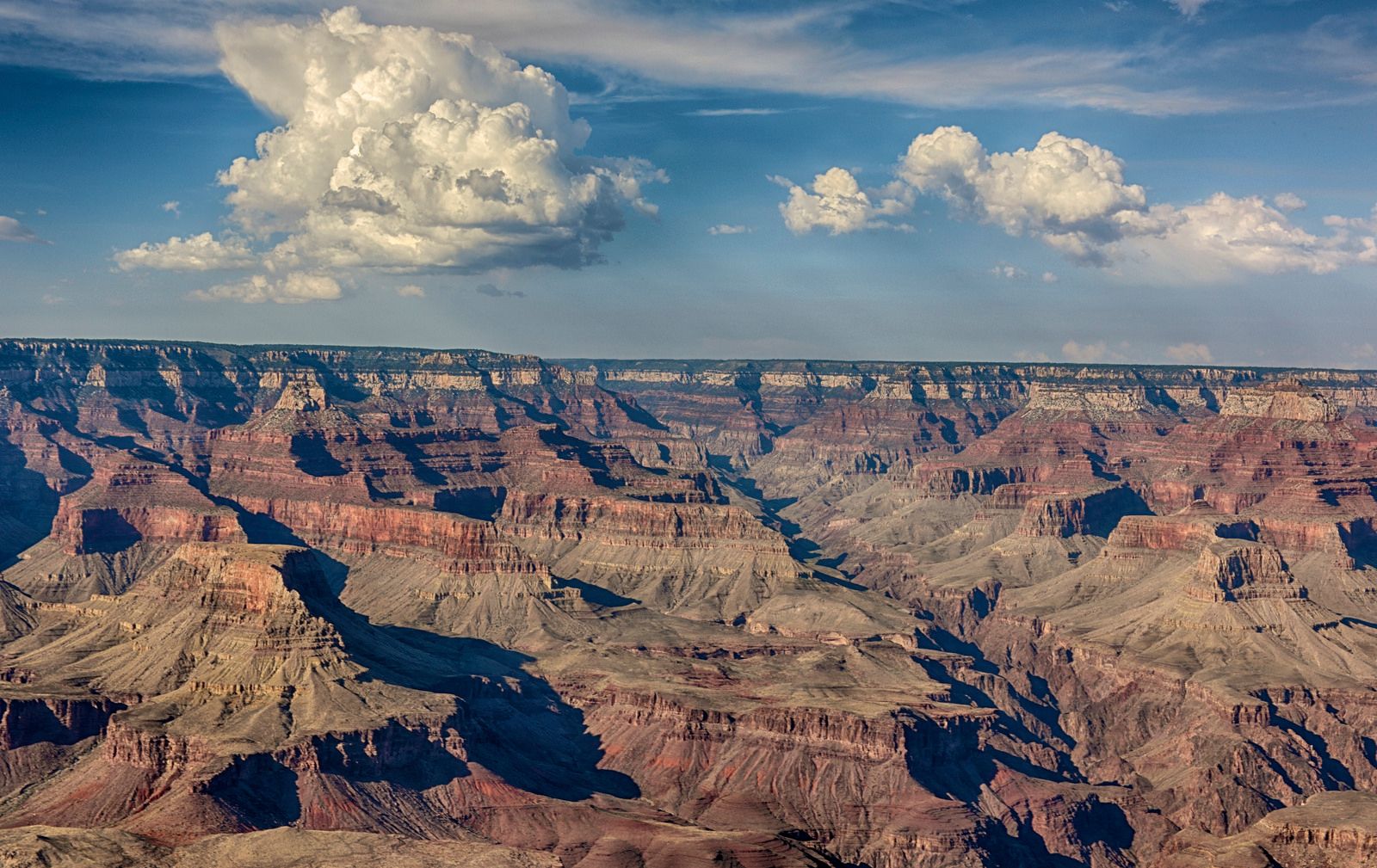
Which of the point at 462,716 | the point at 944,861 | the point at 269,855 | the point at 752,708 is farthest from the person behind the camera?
the point at 752,708

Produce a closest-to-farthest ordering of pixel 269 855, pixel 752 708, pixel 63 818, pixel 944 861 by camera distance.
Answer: pixel 269 855
pixel 63 818
pixel 944 861
pixel 752 708

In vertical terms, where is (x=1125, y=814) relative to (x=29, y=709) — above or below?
below

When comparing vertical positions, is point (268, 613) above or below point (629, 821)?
above

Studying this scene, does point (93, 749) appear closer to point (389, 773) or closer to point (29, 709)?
point (29, 709)

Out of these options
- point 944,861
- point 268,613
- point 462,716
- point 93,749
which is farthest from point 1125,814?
point 93,749

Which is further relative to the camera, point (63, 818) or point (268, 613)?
point (268, 613)

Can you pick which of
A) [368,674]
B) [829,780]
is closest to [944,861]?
[829,780]

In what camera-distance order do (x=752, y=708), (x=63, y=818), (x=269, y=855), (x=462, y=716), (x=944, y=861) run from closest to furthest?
(x=269, y=855) < (x=63, y=818) < (x=944, y=861) < (x=462, y=716) < (x=752, y=708)

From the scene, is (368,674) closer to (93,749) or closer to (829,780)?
(93,749)

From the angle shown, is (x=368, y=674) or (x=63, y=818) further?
(x=368, y=674)
